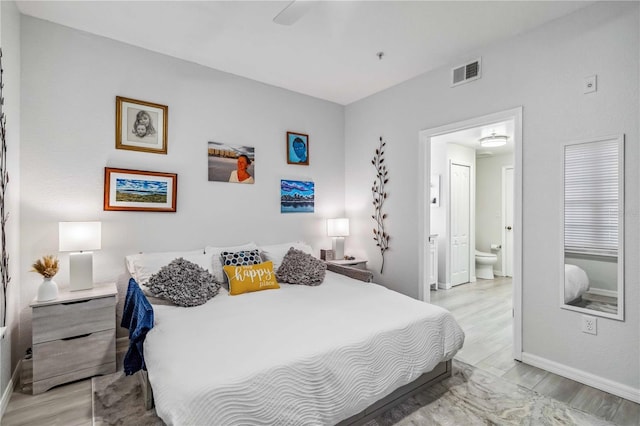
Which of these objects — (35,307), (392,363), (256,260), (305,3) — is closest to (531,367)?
(392,363)

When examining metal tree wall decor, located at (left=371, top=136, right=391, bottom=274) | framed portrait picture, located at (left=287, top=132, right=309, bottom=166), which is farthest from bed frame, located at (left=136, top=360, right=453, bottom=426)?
framed portrait picture, located at (left=287, top=132, right=309, bottom=166)

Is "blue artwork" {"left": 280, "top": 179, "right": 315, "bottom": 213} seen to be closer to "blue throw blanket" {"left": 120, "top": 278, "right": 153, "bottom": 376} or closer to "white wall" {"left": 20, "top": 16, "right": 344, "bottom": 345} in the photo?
"white wall" {"left": 20, "top": 16, "right": 344, "bottom": 345}

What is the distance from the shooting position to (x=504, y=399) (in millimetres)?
2146

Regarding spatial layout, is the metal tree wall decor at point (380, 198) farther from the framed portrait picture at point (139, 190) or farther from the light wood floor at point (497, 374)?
the framed portrait picture at point (139, 190)

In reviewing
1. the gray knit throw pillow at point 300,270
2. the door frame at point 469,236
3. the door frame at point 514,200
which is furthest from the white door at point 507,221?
the gray knit throw pillow at point 300,270

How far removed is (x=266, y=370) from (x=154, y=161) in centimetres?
247

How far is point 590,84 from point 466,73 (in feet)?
3.39

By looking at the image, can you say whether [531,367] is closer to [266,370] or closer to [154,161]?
[266,370]

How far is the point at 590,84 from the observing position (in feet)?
7.64

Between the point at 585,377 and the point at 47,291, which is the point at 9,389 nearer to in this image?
the point at 47,291

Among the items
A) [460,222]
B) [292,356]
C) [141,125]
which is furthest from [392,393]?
[460,222]

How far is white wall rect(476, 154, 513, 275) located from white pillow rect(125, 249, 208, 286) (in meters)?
5.52

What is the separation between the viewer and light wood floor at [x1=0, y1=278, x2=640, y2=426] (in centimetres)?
197

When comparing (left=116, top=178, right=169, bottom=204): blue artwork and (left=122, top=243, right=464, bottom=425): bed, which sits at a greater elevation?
(left=116, top=178, right=169, bottom=204): blue artwork
